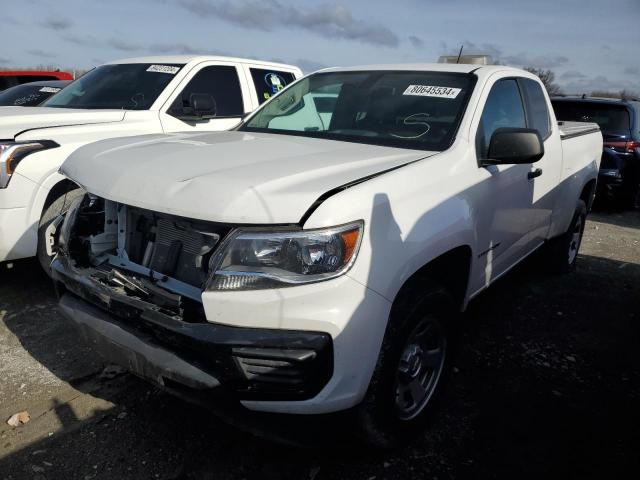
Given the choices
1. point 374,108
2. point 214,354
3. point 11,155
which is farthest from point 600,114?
point 214,354

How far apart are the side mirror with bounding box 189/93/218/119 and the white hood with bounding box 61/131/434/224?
178cm

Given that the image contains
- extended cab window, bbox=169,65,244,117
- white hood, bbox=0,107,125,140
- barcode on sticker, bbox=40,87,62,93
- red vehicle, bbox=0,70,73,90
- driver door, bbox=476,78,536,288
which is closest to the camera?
driver door, bbox=476,78,536,288

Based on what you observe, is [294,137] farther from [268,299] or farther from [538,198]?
[538,198]

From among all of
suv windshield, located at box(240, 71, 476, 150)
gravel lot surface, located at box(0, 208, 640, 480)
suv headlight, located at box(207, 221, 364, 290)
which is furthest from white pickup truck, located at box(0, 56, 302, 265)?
suv headlight, located at box(207, 221, 364, 290)

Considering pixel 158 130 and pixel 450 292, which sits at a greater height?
pixel 158 130

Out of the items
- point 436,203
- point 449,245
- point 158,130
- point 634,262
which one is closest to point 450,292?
point 449,245

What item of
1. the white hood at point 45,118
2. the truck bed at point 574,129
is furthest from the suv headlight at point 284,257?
the truck bed at point 574,129

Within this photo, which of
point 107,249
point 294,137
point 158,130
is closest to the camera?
point 107,249

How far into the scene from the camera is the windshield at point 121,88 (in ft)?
16.3

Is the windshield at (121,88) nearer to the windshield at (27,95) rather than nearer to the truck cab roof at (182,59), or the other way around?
the truck cab roof at (182,59)

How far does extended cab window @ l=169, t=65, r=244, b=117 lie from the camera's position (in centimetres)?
506

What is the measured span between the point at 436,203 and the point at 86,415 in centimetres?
207

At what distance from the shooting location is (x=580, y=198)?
A: 4.89 metres

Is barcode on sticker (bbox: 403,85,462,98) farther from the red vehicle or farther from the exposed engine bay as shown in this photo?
the red vehicle
